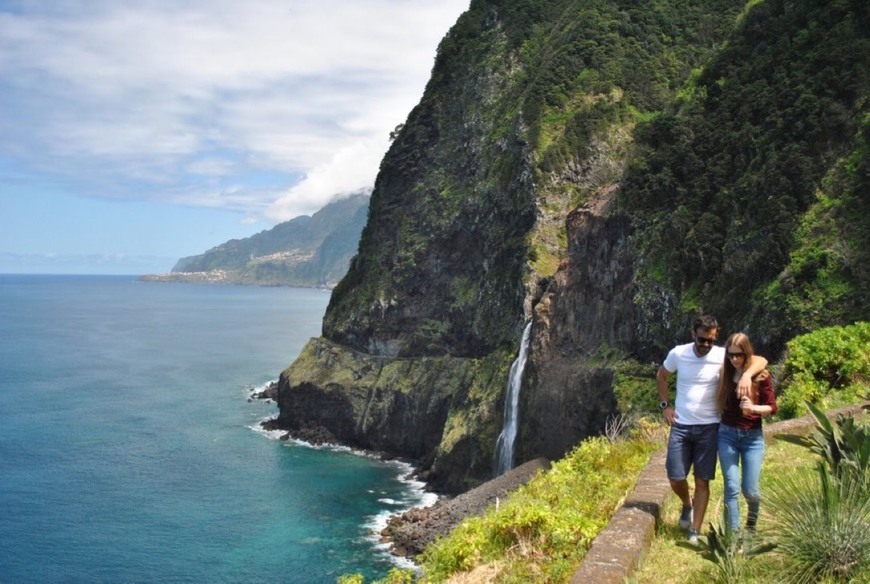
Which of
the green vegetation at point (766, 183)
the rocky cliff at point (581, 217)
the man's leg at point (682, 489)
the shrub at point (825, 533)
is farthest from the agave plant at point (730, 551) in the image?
the rocky cliff at point (581, 217)

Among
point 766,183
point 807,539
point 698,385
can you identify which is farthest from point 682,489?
point 766,183

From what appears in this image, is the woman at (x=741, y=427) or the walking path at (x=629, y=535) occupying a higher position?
the woman at (x=741, y=427)

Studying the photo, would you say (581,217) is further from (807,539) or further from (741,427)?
(807,539)

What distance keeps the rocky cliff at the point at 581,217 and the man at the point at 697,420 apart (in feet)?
73.3

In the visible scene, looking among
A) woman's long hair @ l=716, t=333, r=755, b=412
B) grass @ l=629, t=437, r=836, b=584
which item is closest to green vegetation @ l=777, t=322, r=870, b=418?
grass @ l=629, t=437, r=836, b=584

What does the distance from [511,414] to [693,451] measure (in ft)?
146

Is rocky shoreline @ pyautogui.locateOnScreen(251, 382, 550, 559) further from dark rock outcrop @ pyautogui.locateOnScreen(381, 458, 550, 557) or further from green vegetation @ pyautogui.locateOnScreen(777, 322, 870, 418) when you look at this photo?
green vegetation @ pyautogui.locateOnScreen(777, 322, 870, 418)

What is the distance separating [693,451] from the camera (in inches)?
360

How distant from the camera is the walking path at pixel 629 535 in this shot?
24.7 ft

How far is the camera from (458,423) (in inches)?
2319

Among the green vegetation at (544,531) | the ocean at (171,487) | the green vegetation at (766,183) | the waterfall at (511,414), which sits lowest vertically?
the ocean at (171,487)

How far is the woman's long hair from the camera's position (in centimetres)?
838

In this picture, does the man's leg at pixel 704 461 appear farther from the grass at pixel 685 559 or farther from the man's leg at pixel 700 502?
the grass at pixel 685 559

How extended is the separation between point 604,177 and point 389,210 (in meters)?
29.9
